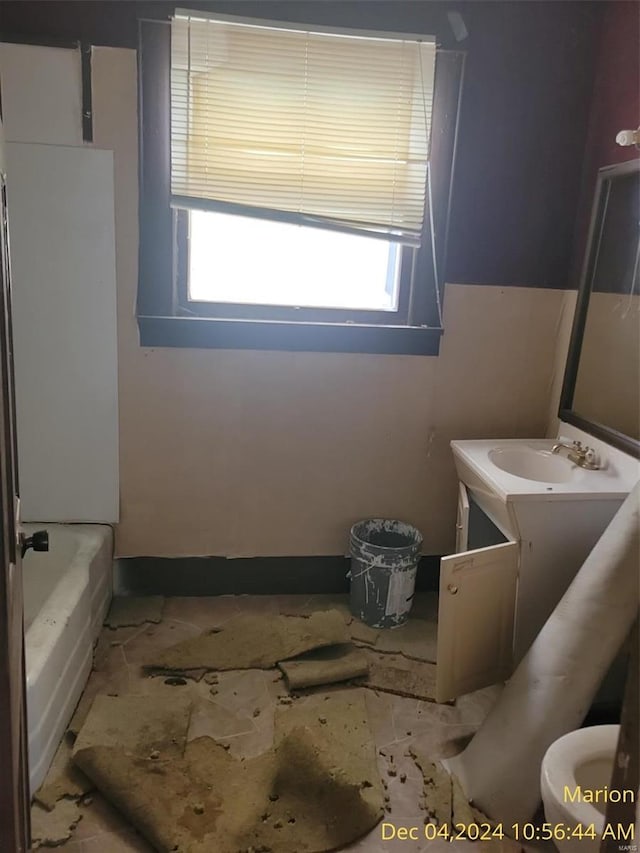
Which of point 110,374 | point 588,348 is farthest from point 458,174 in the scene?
point 110,374

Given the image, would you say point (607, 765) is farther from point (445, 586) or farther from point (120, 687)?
point (120, 687)

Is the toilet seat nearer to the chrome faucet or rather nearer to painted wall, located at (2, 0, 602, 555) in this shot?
the chrome faucet

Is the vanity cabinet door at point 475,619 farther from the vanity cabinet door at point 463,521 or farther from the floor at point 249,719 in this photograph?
the vanity cabinet door at point 463,521

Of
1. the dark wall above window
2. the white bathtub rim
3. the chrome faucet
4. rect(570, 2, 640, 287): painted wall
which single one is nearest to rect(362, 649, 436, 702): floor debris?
the chrome faucet

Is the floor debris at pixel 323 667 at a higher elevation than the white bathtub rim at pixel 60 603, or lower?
lower

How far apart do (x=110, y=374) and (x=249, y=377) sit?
1.65 feet

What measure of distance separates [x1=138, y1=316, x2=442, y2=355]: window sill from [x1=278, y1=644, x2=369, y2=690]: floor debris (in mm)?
1092

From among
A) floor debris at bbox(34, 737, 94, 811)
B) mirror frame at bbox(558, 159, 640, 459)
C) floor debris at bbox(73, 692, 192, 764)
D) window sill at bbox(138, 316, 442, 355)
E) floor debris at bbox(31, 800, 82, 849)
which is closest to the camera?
floor debris at bbox(31, 800, 82, 849)

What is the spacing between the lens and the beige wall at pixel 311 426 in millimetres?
2482

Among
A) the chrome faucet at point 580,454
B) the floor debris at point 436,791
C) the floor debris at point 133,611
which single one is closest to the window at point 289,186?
the chrome faucet at point 580,454

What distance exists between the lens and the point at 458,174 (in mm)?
2412

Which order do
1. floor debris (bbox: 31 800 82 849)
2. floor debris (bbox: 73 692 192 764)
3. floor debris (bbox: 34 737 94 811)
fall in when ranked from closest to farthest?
floor debris (bbox: 31 800 82 849), floor debris (bbox: 34 737 94 811), floor debris (bbox: 73 692 192 764)

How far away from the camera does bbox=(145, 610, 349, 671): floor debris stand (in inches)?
88.7

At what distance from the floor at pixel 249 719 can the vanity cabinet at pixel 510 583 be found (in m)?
0.15
